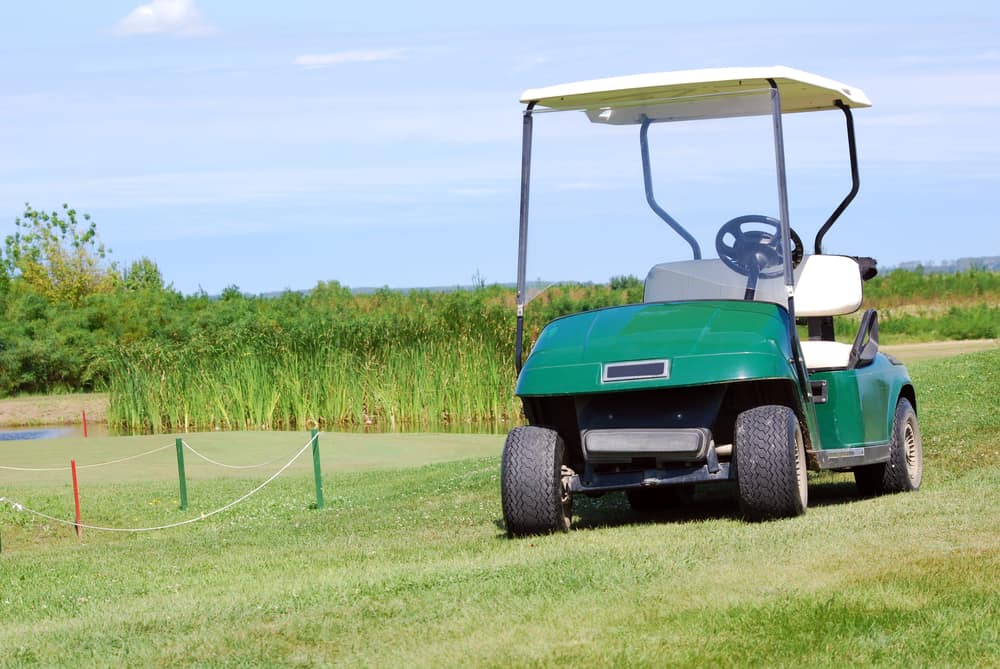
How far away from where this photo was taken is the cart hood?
7398 millimetres

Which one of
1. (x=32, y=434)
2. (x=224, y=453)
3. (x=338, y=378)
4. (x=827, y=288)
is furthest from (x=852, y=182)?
(x=32, y=434)

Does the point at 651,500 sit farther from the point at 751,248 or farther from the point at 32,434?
the point at 32,434

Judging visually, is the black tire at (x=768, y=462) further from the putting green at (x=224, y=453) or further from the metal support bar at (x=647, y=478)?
the putting green at (x=224, y=453)

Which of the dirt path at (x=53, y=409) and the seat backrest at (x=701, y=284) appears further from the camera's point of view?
the dirt path at (x=53, y=409)

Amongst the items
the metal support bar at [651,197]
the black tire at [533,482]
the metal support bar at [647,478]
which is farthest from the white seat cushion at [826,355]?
the black tire at [533,482]

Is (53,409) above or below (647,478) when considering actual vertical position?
below

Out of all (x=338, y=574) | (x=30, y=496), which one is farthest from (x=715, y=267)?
(x=30, y=496)

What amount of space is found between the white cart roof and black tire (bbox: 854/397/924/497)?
2186 mm

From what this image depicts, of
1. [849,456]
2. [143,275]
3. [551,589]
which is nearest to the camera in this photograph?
[551,589]

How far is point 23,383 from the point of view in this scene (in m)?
33.3

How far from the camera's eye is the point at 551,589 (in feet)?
19.5

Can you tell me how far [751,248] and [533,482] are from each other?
228 cm

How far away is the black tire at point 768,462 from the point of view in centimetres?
745

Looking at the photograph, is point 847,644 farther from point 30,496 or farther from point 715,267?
point 30,496
